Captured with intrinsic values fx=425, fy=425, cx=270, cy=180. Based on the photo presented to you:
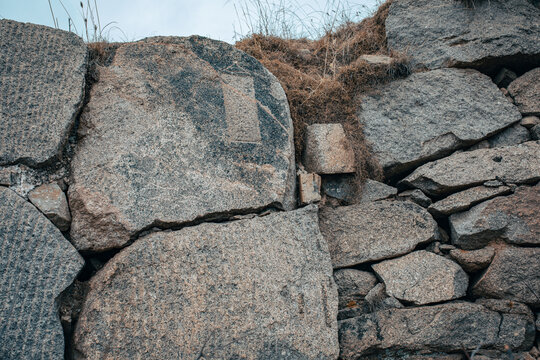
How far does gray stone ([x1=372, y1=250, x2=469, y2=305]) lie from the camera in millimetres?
2340

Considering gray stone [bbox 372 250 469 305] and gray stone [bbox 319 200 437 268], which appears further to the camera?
gray stone [bbox 319 200 437 268]

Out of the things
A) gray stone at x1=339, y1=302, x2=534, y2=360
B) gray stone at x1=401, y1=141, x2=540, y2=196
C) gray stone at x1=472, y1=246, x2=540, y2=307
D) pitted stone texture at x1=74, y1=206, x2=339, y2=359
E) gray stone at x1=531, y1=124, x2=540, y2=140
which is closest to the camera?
pitted stone texture at x1=74, y1=206, x2=339, y2=359

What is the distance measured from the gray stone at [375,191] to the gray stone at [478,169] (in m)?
0.14

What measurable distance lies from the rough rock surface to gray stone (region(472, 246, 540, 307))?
0.77 m

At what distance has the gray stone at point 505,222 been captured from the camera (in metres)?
2.43

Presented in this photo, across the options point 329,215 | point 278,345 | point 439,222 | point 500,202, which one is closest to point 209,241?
point 278,345

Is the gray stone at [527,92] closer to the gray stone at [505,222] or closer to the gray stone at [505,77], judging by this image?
the gray stone at [505,77]

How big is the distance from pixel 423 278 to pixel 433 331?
284 mm

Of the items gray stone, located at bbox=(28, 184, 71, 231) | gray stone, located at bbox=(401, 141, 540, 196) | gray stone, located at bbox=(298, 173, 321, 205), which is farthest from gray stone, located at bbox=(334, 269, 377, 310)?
gray stone, located at bbox=(28, 184, 71, 231)

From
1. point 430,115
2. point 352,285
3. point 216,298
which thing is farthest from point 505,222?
point 216,298

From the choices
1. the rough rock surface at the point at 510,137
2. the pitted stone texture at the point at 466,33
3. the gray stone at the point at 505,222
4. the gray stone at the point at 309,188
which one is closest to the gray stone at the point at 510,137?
the rough rock surface at the point at 510,137

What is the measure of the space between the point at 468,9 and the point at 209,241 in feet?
8.95

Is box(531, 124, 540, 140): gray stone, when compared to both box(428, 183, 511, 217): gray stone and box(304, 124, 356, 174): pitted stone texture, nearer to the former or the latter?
box(428, 183, 511, 217): gray stone

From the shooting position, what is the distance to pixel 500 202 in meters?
2.50
